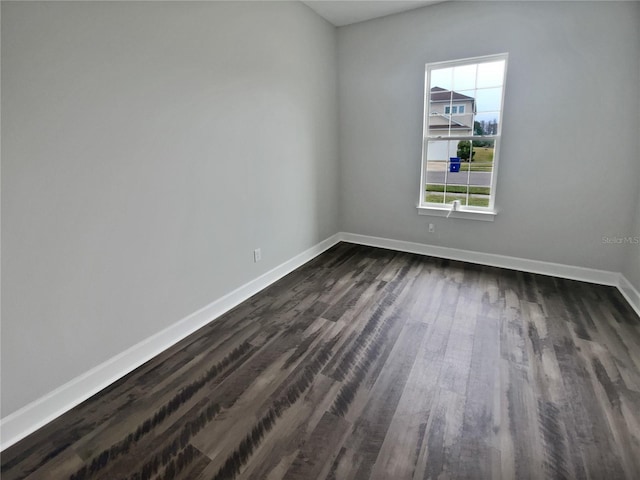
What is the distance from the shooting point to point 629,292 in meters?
2.94

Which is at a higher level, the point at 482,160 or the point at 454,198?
the point at 482,160

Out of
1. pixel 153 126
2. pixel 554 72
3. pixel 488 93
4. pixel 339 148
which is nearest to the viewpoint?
pixel 153 126

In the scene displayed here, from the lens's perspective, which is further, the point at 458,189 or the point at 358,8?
the point at 458,189

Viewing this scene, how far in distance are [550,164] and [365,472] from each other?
3324 mm

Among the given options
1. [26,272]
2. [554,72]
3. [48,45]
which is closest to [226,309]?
[26,272]

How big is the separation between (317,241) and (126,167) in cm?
257

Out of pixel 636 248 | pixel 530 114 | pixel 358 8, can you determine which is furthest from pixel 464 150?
pixel 358 8

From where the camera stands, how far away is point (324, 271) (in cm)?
373

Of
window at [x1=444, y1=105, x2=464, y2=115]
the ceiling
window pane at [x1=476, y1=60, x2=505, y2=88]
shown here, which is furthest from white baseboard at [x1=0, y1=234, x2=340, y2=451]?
Answer: window pane at [x1=476, y1=60, x2=505, y2=88]

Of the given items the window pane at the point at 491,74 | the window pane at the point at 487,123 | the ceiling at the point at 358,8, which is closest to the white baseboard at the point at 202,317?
the window pane at the point at 487,123

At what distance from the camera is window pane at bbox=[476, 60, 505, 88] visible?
338 cm

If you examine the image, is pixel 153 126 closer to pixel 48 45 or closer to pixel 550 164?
pixel 48 45

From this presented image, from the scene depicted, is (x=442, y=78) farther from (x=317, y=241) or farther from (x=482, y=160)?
(x=317, y=241)

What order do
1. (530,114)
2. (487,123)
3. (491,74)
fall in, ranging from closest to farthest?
1. (530,114)
2. (491,74)
3. (487,123)
